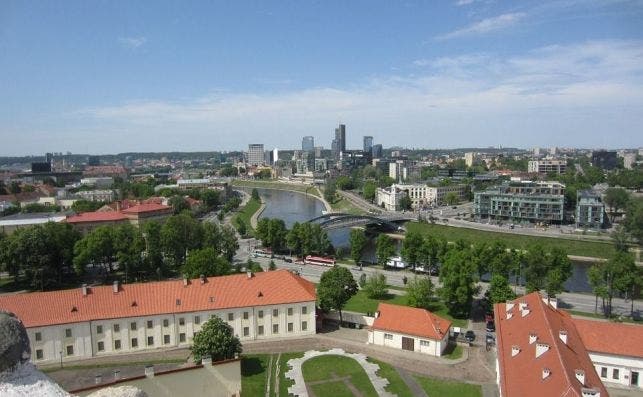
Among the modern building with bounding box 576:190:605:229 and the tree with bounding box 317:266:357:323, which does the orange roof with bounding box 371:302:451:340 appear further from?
the modern building with bounding box 576:190:605:229

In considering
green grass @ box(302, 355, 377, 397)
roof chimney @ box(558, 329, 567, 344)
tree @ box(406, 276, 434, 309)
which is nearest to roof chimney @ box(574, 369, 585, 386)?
roof chimney @ box(558, 329, 567, 344)

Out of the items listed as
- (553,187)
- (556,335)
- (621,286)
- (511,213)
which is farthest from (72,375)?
(553,187)

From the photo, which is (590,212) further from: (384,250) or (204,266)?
(204,266)

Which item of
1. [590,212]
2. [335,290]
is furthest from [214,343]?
[590,212]

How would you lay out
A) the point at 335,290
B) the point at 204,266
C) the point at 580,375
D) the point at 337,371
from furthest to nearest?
the point at 204,266 → the point at 335,290 → the point at 337,371 → the point at 580,375

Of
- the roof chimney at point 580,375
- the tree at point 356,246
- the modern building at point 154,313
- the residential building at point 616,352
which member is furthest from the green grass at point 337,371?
the tree at point 356,246

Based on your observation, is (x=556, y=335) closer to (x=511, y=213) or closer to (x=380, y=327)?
(x=380, y=327)
